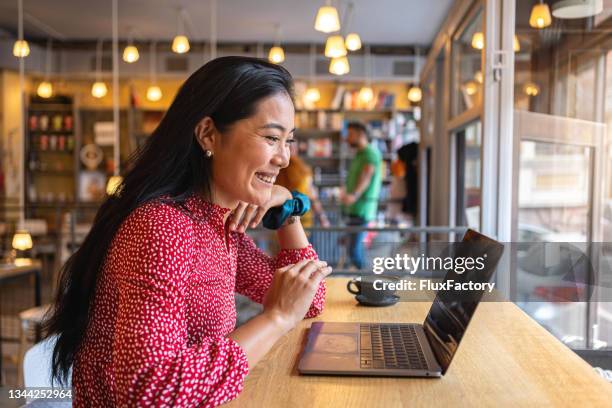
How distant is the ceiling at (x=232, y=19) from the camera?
6.66 m

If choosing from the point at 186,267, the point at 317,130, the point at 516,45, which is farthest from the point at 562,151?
the point at 317,130

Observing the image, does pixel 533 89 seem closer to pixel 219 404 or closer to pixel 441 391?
pixel 441 391

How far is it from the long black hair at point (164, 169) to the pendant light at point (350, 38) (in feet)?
14.4

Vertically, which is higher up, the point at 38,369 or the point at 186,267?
the point at 186,267

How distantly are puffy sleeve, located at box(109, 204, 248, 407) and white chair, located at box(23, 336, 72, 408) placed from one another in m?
0.54

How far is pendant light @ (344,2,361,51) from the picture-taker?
18.0 feet

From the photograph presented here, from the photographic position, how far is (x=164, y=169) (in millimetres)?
1229

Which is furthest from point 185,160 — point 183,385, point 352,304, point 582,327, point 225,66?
point 582,327

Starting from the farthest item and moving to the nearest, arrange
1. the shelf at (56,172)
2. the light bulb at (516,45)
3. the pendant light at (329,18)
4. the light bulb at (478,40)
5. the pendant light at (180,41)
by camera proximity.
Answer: the shelf at (56,172)
the pendant light at (180,41)
the pendant light at (329,18)
the light bulb at (478,40)
the light bulb at (516,45)

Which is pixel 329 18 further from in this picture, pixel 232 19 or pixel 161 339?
pixel 161 339

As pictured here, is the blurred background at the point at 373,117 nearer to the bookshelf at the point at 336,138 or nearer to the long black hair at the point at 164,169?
the bookshelf at the point at 336,138

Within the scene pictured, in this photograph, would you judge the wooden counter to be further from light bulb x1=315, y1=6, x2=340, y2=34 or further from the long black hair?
light bulb x1=315, y1=6, x2=340, y2=34

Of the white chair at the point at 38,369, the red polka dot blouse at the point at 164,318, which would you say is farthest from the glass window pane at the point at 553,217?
the white chair at the point at 38,369

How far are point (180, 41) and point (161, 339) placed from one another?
209 inches
